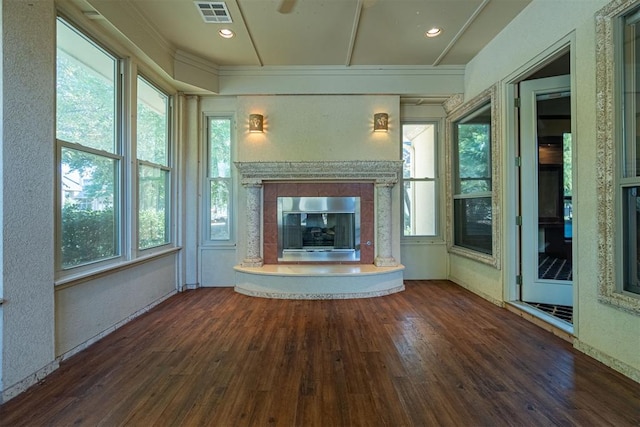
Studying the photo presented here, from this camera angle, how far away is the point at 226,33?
329 centimetres

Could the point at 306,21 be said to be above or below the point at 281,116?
above

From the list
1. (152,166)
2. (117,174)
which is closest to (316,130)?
(152,166)

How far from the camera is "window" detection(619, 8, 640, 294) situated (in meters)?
1.97

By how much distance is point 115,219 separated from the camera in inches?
117

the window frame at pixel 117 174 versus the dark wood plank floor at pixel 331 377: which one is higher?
the window frame at pixel 117 174

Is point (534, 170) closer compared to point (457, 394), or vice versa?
point (457, 394)

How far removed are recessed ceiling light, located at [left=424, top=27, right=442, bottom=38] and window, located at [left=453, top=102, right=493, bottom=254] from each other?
108 cm

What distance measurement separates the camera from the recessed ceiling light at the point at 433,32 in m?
3.28

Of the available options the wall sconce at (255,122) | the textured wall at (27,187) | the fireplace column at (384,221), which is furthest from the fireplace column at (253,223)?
the textured wall at (27,187)

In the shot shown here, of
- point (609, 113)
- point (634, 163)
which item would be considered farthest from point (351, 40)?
point (634, 163)

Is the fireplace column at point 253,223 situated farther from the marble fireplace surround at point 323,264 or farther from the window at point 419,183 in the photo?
the window at point 419,183

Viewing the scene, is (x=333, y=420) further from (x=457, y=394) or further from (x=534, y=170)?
(x=534, y=170)

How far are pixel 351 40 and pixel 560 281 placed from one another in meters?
3.63

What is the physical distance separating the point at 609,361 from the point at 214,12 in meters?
4.51
